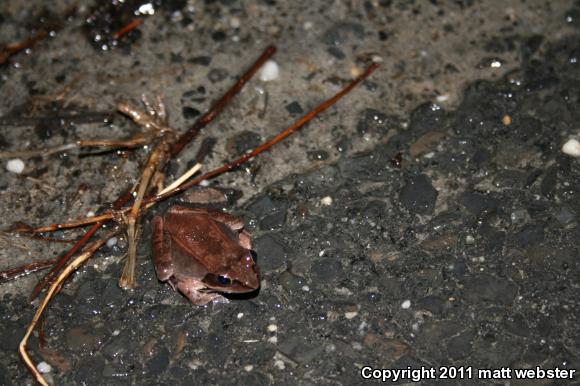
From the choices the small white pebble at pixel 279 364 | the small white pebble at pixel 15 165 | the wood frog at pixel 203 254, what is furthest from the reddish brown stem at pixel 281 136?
the small white pebble at pixel 279 364

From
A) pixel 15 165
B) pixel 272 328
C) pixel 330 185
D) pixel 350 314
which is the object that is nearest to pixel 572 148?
pixel 330 185

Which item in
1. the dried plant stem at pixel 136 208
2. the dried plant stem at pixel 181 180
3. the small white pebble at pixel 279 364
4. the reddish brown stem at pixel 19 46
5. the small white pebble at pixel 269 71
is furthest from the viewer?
the reddish brown stem at pixel 19 46

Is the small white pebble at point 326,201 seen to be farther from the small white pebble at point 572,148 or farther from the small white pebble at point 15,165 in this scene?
the small white pebble at point 15,165

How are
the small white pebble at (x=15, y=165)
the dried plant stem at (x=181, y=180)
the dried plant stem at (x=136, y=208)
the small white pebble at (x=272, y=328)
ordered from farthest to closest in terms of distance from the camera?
the small white pebble at (x=15, y=165) < the dried plant stem at (x=181, y=180) < the dried plant stem at (x=136, y=208) < the small white pebble at (x=272, y=328)

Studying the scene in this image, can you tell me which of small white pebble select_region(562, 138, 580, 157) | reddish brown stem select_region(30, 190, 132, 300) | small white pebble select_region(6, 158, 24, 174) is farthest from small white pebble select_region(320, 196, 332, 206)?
small white pebble select_region(6, 158, 24, 174)

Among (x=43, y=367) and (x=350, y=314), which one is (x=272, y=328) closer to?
(x=350, y=314)

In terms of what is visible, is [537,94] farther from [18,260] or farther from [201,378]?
[18,260]
